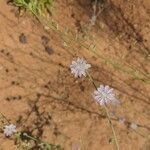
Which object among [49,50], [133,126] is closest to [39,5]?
[49,50]

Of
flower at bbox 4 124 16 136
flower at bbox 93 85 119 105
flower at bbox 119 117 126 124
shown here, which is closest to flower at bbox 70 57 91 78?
flower at bbox 93 85 119 105

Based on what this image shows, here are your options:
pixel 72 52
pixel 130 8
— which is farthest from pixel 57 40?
pixel 130 8

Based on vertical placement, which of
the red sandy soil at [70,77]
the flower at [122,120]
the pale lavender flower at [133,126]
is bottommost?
the pale lavender flower at [133,126]

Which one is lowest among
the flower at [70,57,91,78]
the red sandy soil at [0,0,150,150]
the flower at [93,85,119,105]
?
the flower at [93,85,119,105]

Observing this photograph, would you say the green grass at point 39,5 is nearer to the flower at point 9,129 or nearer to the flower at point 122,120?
the flower at point 9,129

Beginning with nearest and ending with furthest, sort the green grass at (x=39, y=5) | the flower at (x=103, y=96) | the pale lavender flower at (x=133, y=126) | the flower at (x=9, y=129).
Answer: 1. the flower at (x=103, y=96)
2. the flower at (x=9, y=129)
3. the pale lavender flower at (x=133, y=126)
4. the green grass at (x=39, y=5)

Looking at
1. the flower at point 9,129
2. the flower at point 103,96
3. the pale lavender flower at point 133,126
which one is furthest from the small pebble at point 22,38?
the flower at point 103,96

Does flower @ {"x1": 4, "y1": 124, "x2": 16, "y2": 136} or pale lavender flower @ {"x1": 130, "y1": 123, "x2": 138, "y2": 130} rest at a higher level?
pale lavender flower @ {"x1": 130, "y1": 123, "x2": 138, "y2": 130}

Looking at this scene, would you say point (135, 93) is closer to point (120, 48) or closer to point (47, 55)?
point (120, 48)

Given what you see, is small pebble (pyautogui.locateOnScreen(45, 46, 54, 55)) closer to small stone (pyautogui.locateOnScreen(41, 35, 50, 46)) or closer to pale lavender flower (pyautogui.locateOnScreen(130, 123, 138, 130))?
small stone (pyautogui.locateOnScreen(41, 35, 50, 46))
